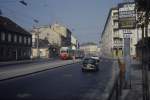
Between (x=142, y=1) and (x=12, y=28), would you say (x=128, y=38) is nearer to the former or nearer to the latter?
(x=142, y=1)

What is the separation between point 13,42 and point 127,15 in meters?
67.0

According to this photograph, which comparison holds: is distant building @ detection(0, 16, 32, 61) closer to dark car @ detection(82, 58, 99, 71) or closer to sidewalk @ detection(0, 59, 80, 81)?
sidewalk @ detection(0, 59, 80, 81)

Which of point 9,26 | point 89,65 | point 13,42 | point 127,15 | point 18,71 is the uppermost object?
point 9,26

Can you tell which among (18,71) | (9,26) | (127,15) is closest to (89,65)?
(18,71)

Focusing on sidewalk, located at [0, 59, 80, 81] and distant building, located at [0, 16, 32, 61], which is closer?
sidewalk, located at [0, 59, 80, 81]

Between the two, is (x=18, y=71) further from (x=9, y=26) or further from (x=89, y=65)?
(x=9, y=26)

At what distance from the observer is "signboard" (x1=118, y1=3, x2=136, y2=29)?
1012 centimetres

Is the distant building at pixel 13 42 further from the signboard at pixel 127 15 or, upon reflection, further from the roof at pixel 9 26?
the signboard at pixel 127 15

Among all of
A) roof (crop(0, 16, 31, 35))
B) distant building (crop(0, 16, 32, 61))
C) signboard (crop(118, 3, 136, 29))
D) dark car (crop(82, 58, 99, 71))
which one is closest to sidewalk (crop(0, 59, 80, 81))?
dark car (crop(82, 58, 99, 71))

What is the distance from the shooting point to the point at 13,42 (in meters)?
75.6

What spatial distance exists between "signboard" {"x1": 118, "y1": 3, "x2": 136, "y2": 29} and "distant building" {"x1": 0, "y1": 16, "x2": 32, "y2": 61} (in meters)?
58.6

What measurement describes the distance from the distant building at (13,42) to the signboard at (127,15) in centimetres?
5862

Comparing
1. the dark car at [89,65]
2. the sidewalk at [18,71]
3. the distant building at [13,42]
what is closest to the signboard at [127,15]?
the sidewalk at [18,71]

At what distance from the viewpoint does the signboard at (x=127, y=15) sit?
1012 centimetres
